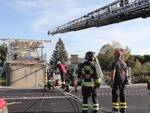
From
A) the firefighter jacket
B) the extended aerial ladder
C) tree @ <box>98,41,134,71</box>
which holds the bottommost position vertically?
the firefighter jacket

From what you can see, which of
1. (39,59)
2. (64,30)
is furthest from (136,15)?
(64,30)

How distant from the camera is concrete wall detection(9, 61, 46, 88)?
4853 centimetres

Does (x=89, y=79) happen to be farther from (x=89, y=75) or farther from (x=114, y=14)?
(x=114, y=14)

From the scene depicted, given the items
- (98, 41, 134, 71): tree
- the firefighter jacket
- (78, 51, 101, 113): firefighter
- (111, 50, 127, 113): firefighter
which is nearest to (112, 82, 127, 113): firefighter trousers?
(111, 50, 127, 113): firefighter

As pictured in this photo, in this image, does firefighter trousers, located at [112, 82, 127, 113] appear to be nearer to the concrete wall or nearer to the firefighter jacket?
the firefighter jacket

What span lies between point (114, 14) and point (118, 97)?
44.7 metres

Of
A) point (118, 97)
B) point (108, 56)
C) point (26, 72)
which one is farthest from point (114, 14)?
point (118, 97)

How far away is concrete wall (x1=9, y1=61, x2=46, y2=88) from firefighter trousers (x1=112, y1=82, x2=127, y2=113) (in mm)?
32580

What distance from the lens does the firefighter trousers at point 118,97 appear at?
15750 mm

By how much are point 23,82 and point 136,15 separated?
1391cm

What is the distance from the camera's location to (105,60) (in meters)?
83.6

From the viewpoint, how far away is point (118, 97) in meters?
16.3

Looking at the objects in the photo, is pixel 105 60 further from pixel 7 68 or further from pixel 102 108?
pixel 102 108

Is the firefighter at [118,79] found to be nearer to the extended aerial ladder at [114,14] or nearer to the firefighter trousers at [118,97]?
the firefighter trousers at [118,97]
